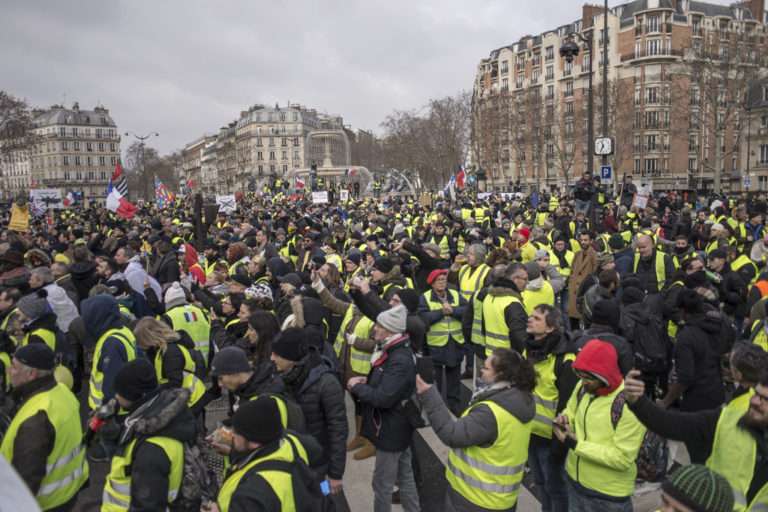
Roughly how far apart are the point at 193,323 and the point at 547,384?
3220mm

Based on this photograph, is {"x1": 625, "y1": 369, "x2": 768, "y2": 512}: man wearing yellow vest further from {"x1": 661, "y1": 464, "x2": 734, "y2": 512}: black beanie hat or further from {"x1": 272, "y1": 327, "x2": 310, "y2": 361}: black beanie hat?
{"x1": 272, "y1": 327, "x2": 310, "y2": 361}: black beanie hat

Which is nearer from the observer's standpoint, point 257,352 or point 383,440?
point 383,440

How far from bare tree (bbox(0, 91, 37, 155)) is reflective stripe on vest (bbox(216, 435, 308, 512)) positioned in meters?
40.3

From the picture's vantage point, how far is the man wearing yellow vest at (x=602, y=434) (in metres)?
3.02

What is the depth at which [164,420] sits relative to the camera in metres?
2.77

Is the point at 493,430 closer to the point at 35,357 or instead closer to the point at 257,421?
the point at 257,421

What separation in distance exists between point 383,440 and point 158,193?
2442 centimetres

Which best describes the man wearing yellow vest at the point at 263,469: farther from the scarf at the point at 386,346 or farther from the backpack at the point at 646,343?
the backpack at the point at 646,343

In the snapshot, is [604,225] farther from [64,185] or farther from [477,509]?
[64,185]

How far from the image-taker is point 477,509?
3.18m

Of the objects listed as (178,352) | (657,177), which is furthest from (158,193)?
(657,177)

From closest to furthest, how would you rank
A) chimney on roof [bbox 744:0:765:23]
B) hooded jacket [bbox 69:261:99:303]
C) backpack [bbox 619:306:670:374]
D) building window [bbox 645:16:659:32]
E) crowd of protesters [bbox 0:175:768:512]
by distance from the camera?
crowd of protesters [bbox 0:175:768:512] → backpack [bbox 619:306:670:374] → hooded jacket [bbox 69:261:99:303] → building window [bbox 645:16:659:32] → chimney on roof [bbox 744:0:765:23]

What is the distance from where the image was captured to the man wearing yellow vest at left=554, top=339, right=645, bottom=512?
3023mm

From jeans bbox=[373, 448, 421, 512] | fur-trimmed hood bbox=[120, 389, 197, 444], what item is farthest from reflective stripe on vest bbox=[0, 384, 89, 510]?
jeans bbox=[373, 448, 421, 512]
